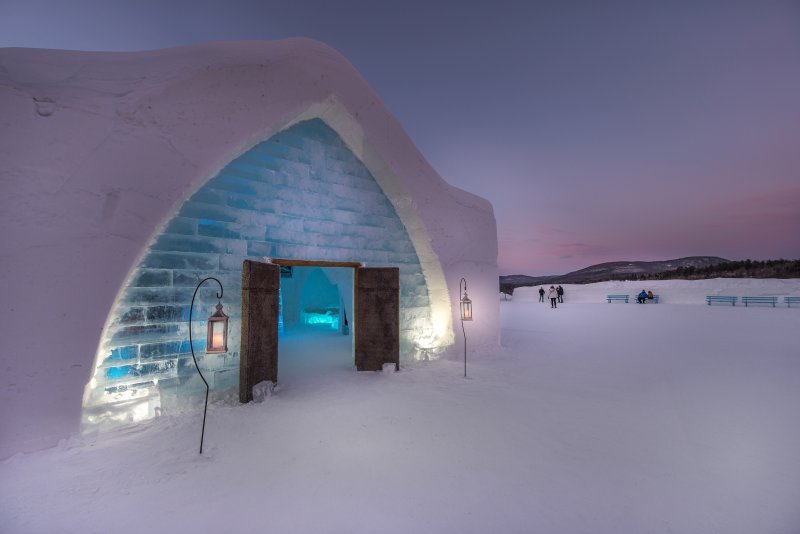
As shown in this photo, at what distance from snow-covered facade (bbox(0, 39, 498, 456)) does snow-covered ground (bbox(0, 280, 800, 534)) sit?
742 mm

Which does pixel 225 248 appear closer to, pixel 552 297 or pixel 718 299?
pixel 552 297

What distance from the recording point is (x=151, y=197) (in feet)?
12.6

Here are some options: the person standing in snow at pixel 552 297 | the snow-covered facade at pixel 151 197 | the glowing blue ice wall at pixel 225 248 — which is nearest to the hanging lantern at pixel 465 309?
the glowing blue ice wall at pixel 225 248

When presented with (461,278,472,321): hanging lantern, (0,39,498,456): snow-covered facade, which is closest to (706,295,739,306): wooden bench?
(461,278,472,321): hanging lantern

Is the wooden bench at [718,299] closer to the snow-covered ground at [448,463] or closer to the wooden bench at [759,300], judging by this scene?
the wooden bench at [759,300]

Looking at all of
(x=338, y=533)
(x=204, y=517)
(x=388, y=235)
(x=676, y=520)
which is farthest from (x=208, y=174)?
(x=676, y=520)

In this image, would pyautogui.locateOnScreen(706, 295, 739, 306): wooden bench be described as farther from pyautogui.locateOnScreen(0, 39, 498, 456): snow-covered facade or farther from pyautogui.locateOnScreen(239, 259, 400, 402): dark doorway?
pyautogui.locateOnScreen(0, 39, 498, 456): snow-covered facade

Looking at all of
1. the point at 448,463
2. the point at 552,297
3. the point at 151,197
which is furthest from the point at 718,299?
the point at 151,197

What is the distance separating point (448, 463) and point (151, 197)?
13.8ft

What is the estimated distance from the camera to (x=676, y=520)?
2244 millimetres

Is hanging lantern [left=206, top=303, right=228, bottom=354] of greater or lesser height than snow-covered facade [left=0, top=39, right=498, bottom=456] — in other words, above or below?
below

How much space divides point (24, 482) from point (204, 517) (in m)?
1.75

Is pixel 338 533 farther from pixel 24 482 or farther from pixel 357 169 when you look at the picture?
pixel 357 169

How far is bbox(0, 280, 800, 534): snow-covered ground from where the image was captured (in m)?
2.29
